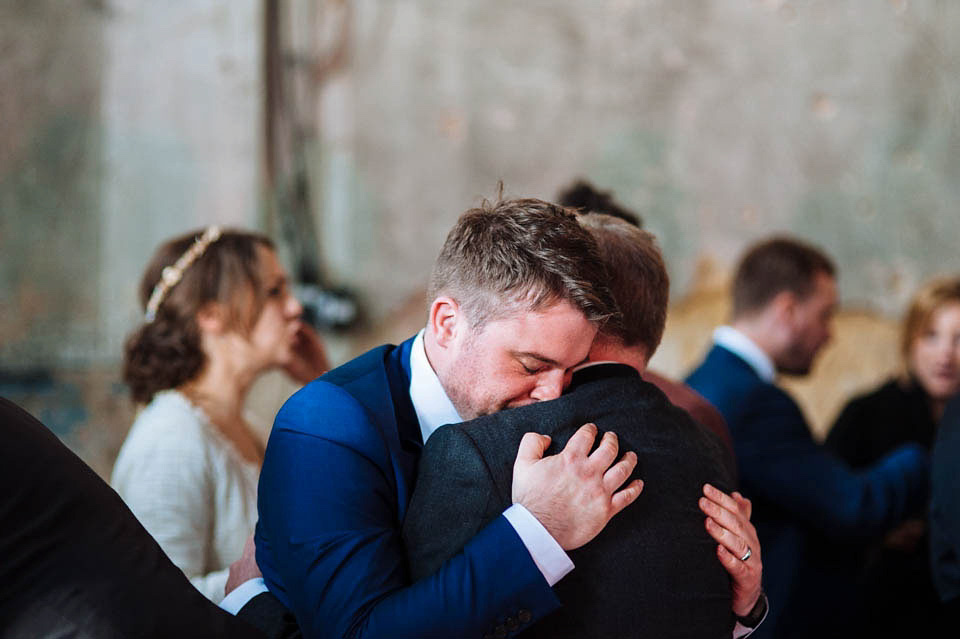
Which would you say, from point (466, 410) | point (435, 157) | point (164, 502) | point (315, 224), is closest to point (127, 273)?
point (315, 224)

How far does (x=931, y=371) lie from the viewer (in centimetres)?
426

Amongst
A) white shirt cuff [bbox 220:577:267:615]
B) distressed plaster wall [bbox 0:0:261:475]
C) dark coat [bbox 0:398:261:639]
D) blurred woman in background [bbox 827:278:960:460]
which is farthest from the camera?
distressed plaster wall [bbox 0:0:261:475]

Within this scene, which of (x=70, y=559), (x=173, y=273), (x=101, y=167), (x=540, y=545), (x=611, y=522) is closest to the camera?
(x=70, y=559)

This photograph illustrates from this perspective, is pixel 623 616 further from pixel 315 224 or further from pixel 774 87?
pixel 774 87

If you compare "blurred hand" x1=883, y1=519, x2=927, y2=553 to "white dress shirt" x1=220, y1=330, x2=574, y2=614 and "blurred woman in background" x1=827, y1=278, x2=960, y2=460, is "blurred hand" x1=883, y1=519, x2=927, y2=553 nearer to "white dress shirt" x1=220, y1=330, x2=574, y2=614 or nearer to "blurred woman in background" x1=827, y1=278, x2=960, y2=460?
"blurred woman in background" x1=827, y1=278, x2=960, y2=460

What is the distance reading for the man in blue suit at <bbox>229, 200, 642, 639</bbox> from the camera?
1.47m

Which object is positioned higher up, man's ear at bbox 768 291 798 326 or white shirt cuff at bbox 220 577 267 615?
man's ear at bbox 768 291 798 326

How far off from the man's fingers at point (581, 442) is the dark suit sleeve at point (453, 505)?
12 cm

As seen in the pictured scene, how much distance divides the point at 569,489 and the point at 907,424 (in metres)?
3.31

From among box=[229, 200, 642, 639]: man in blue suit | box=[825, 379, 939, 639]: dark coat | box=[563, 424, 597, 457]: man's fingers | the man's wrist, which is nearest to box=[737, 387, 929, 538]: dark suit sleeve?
box=[825, 379, 939, 639]: dark coat

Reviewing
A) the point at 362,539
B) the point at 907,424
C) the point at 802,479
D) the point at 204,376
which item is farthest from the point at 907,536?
the point at 362,539

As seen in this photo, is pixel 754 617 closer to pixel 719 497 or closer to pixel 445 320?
pixel 719 497

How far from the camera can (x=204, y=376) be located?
2.99m

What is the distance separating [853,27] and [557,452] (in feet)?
14.7
